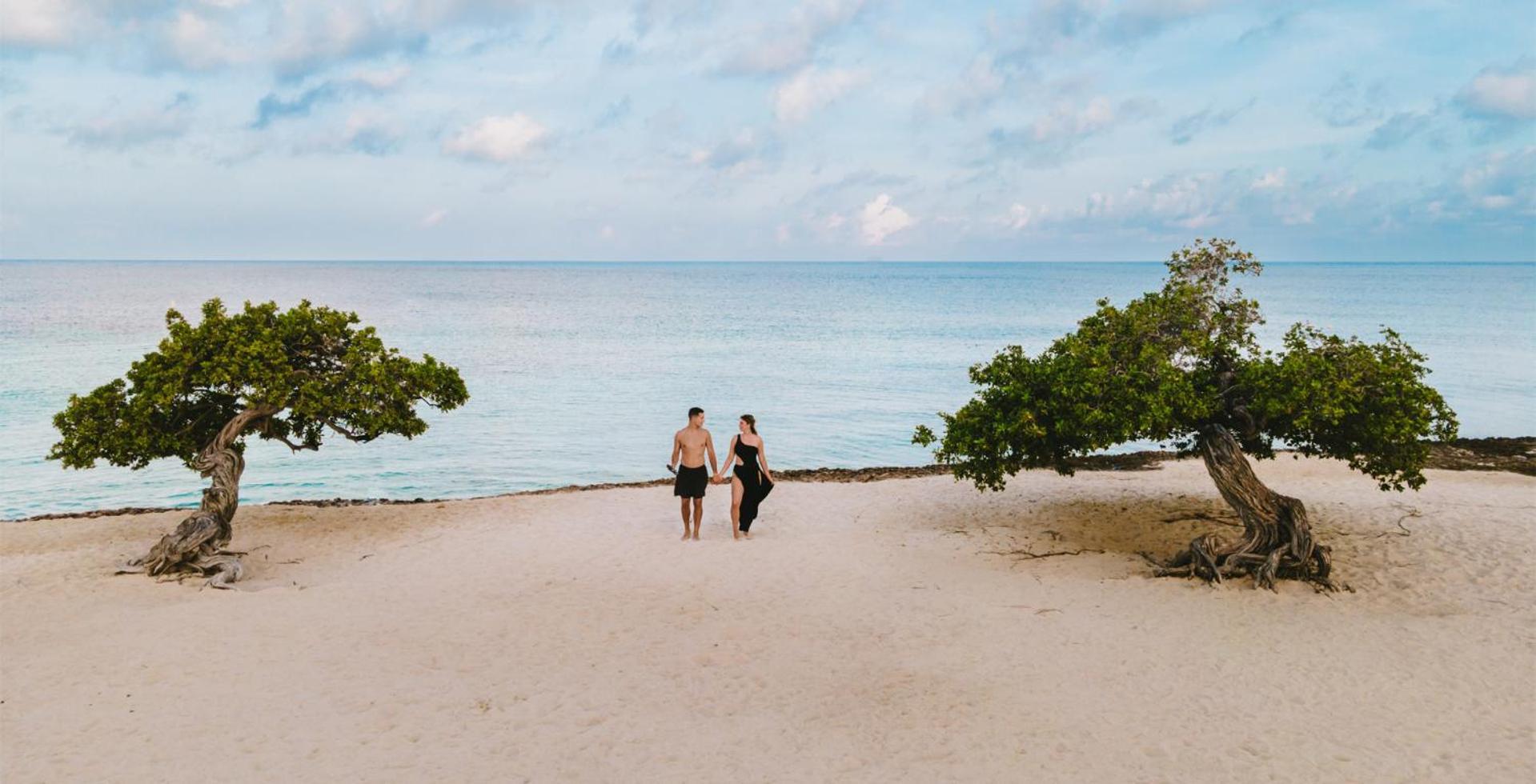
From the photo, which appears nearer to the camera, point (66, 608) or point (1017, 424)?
point (66, 608)

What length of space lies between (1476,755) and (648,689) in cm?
808

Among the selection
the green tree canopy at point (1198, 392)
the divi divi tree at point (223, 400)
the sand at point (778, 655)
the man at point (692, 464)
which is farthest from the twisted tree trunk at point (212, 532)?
the green tree canopy at point (1198, 392)

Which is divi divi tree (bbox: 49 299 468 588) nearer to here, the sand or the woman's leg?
the sand

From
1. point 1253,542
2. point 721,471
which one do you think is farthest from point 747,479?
point 1253,542

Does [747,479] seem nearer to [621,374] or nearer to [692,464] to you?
[692,464]

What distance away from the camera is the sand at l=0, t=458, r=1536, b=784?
8.62 meters

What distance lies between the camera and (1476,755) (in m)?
8.55

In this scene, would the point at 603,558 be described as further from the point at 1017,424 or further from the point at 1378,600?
the point at 1378,600

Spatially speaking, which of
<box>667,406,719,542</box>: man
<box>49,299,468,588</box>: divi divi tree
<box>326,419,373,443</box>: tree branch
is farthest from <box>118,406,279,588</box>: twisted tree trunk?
<box>667,406,719,542</box>: man

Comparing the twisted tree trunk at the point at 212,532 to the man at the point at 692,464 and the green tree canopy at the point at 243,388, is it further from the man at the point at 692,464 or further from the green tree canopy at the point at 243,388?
the man at the point at 692,464

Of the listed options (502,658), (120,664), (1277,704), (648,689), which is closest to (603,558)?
(502,658)

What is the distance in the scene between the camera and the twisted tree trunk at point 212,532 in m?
14.0

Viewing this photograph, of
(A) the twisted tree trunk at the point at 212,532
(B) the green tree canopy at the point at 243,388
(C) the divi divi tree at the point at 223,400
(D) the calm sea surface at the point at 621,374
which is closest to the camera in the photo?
(A) the twisted tree trunk at the point at 212,532

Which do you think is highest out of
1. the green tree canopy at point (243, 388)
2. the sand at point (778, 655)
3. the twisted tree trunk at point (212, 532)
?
the green tree canopy at point (243, 388)
